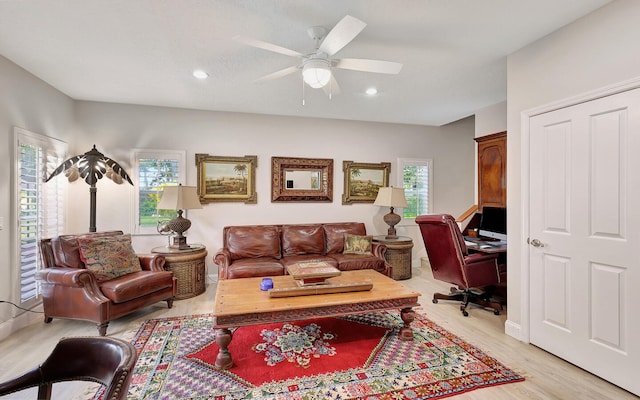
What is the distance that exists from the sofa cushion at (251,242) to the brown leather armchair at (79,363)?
3180mm

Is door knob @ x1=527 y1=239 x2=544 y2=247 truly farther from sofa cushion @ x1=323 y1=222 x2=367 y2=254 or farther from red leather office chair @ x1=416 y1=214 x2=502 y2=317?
sofa cushion @ x1=323 y1=222 x2=367 y2=254

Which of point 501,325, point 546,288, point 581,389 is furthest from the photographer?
point 501,325

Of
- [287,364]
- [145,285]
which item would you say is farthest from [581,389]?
[145,285]

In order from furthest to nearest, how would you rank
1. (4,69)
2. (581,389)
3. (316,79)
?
(4,69) → (316,79) → (581,389)

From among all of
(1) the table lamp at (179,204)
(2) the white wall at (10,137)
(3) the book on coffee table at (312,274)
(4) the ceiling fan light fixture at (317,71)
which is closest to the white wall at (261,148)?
(1) the table lamp at (179,204)

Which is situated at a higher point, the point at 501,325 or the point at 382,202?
the point at 382,202

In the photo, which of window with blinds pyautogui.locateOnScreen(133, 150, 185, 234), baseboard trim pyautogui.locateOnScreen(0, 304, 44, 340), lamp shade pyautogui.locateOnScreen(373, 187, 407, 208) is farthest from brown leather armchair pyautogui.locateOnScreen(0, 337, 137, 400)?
lamp shade pyautogui.locateOnScreen(373, 187, 407, 208)

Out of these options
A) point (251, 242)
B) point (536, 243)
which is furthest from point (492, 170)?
point (251, 242)

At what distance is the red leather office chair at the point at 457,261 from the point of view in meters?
3.25

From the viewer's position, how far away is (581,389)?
6.77 ft

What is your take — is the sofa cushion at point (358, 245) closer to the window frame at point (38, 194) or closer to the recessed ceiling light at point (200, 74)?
the recessed ceiling light at point (200, 74)

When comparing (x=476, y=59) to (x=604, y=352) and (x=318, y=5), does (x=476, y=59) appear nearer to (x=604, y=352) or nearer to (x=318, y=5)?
(x=318, y=5)

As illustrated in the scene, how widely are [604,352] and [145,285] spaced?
4.05m

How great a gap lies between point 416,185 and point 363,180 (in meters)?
1.08
